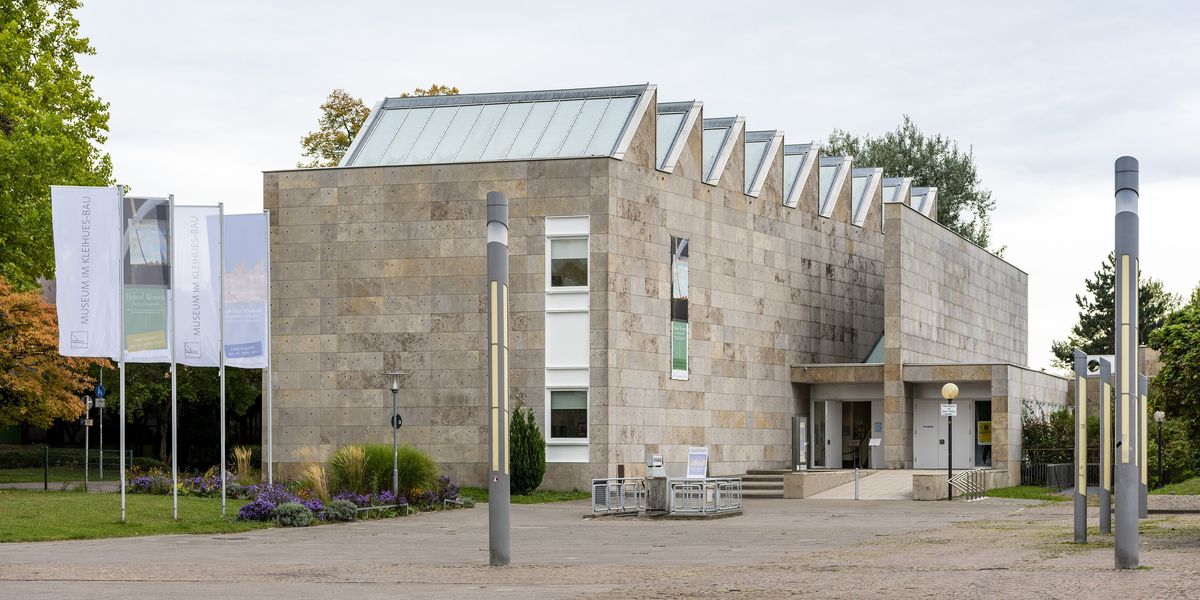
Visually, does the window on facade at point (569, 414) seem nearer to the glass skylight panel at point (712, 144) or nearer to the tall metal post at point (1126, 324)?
the glass skylight panel at point (712, 144)

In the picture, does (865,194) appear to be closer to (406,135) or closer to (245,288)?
(406,135)

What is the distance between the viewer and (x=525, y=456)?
127 feet

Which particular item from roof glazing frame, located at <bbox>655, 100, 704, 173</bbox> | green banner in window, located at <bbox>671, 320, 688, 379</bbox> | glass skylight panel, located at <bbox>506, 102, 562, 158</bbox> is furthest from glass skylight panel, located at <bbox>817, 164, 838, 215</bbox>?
glass skylight panel, located at <bbox>506, 102, 562, 158</bbox>

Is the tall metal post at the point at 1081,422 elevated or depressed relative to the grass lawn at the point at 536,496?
elevated

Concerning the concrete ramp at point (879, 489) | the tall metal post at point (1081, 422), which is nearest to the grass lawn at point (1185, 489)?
the concrete ramp at point (879, 489)

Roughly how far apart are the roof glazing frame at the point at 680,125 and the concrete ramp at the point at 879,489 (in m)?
10.3

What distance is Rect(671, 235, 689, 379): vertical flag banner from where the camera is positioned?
4244 cm

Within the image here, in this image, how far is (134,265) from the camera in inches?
1104

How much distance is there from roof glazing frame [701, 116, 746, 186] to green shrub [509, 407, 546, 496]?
397 inches

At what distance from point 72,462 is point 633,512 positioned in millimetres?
32918

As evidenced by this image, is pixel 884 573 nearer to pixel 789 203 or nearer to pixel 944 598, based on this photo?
pixel 944 598

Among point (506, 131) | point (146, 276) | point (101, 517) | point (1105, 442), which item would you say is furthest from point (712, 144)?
point (1105, 442)

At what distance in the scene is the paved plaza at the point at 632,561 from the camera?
51.3 feet

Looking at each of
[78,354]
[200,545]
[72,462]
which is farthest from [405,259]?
[72,462]
